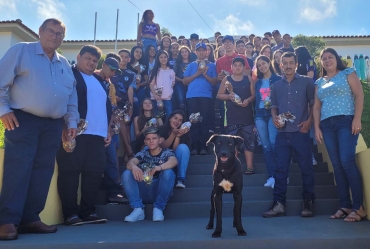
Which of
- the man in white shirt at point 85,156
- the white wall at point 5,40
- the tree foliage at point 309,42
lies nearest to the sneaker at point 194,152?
the man in white shirt at point 85,156

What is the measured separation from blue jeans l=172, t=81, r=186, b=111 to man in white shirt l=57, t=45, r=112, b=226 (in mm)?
2971

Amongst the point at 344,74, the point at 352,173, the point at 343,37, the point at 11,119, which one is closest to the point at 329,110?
the point at 344,74

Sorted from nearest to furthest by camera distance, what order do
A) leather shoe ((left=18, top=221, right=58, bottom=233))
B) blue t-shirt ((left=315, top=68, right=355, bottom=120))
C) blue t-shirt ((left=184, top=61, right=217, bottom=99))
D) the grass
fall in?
1. leather shoe ((left=18, top=221, right=58, bottom=233))
2. blue t-shirt ((left=315, top=68, right=355, bottom=120))
3. blue t-shirt ((left=184, top=61, right=217, bottom=99))
4. the grass

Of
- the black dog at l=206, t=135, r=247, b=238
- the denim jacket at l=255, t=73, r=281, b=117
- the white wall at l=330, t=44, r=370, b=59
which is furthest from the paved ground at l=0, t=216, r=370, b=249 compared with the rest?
the white wall at l=330, t=44, r=370, b=59

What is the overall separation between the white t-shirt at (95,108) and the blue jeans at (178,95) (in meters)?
2.86

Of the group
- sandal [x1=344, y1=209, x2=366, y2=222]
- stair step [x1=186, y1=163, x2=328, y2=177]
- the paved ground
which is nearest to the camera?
the paved ground

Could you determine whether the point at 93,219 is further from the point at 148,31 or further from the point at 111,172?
the point at 148,31

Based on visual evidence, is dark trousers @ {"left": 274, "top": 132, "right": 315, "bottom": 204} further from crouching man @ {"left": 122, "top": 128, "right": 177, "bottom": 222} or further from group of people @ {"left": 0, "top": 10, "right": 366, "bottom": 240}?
crouching man @ {"left": 122, "top": 128, "right": 177, "bottom": 222}

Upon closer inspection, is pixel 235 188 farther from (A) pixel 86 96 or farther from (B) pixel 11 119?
(B) pixel 11 119

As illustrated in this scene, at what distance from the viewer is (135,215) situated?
5.04 meters

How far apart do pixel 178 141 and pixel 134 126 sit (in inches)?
43.2

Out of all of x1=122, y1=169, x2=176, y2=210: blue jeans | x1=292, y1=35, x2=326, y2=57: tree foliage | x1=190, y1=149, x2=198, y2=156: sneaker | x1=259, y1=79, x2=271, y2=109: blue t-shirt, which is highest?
x1=292, y1=35, x2=326, y2=57: tree foliage

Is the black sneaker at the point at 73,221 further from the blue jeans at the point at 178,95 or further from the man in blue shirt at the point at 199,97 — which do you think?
the blue jeans at the point at 178,95

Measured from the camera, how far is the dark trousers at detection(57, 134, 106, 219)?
4.79 metres
